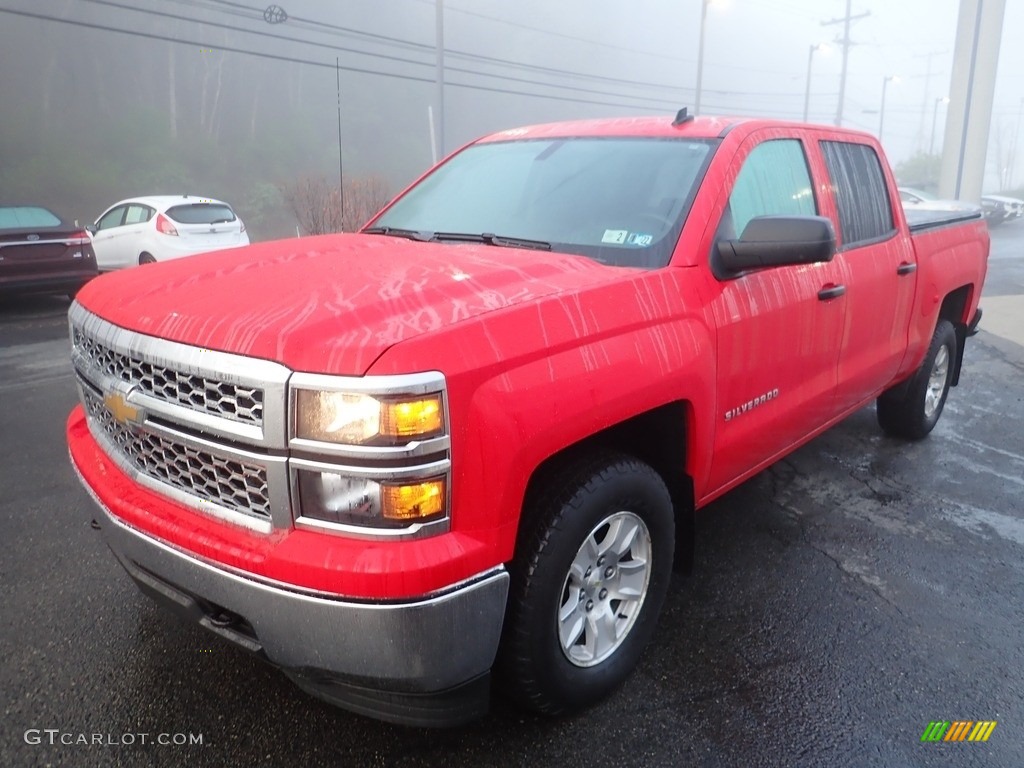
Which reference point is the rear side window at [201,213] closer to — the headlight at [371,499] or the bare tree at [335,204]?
the bare tree at [335,204]

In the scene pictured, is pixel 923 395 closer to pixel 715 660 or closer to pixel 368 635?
pixel 715 660

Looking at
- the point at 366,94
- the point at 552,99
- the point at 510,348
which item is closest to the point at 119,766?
the point at 510,348

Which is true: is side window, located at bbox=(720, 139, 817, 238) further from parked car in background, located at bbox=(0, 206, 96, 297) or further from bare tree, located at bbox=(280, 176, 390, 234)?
bare tree, located at bbox=(280, 176, 390, 234)

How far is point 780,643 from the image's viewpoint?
2.88 meters

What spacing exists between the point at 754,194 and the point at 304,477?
216cm

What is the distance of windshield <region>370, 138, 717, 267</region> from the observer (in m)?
2.79

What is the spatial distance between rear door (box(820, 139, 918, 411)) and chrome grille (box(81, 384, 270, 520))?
2725 mm

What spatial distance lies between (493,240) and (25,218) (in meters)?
9.75

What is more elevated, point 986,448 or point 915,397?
point 915,397

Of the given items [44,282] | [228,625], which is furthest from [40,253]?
[228,625]

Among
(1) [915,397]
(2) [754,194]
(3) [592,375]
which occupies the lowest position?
(1) [915,397]

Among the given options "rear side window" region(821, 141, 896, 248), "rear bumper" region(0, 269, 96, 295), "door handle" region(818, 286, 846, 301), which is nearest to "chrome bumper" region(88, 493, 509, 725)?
"door handle" region(818, 286, 846, 301)

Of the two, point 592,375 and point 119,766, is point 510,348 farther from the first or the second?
point 119,766

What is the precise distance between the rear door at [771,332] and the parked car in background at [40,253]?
32.0 feet
